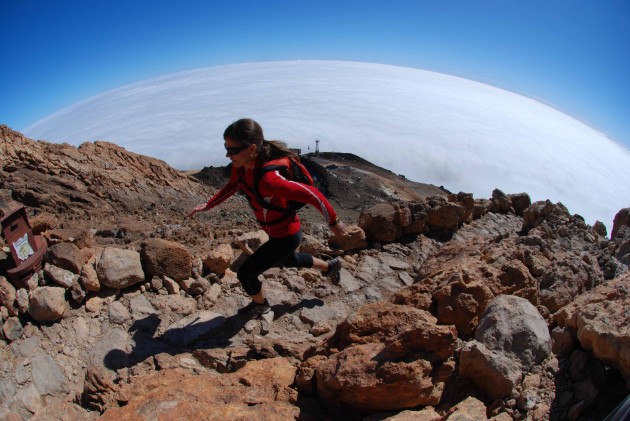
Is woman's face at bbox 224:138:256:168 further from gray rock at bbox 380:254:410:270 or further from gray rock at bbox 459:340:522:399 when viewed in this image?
gray rock at bbox 380:254:410:270

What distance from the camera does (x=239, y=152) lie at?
10.6 feet

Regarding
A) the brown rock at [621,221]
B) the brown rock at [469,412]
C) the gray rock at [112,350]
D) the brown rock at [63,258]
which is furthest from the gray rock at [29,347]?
the brown rock at [621,221]

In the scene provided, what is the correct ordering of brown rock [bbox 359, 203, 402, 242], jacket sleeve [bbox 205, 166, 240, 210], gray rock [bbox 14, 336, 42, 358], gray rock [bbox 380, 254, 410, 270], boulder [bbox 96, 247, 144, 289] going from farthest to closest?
1. brown rock [bbox 359, 203, 402, 242]
2. gray rock [bbox 380, 254, 410, 270]
3. boulder [bbox 96, 247, 144, 289]
4. jacket sleeve [bbox 205, 166, 240, 210]
5. gray rock [bbox 14, 336, 42, 358]

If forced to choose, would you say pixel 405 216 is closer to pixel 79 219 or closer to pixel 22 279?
pixel 22 279

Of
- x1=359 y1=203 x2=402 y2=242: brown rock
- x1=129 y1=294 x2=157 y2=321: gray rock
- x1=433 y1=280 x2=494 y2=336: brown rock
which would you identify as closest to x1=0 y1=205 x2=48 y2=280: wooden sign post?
x1=129 y1=294 x2=157 y2=321: gray rock

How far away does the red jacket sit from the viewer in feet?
10.5

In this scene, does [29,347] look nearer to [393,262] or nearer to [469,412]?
[469,412]

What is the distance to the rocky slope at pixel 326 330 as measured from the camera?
246 cm

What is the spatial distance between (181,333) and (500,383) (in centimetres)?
273

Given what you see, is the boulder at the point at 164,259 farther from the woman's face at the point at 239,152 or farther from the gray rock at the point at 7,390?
the woman's face at the point at 239,152

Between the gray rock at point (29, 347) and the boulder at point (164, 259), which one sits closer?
the gray rock at point (29, 347)

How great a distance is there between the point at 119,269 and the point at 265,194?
175 centimetres

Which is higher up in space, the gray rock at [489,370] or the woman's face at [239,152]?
the woman's face at [239,152]

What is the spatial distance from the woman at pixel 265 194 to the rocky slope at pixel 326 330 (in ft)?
2.32
